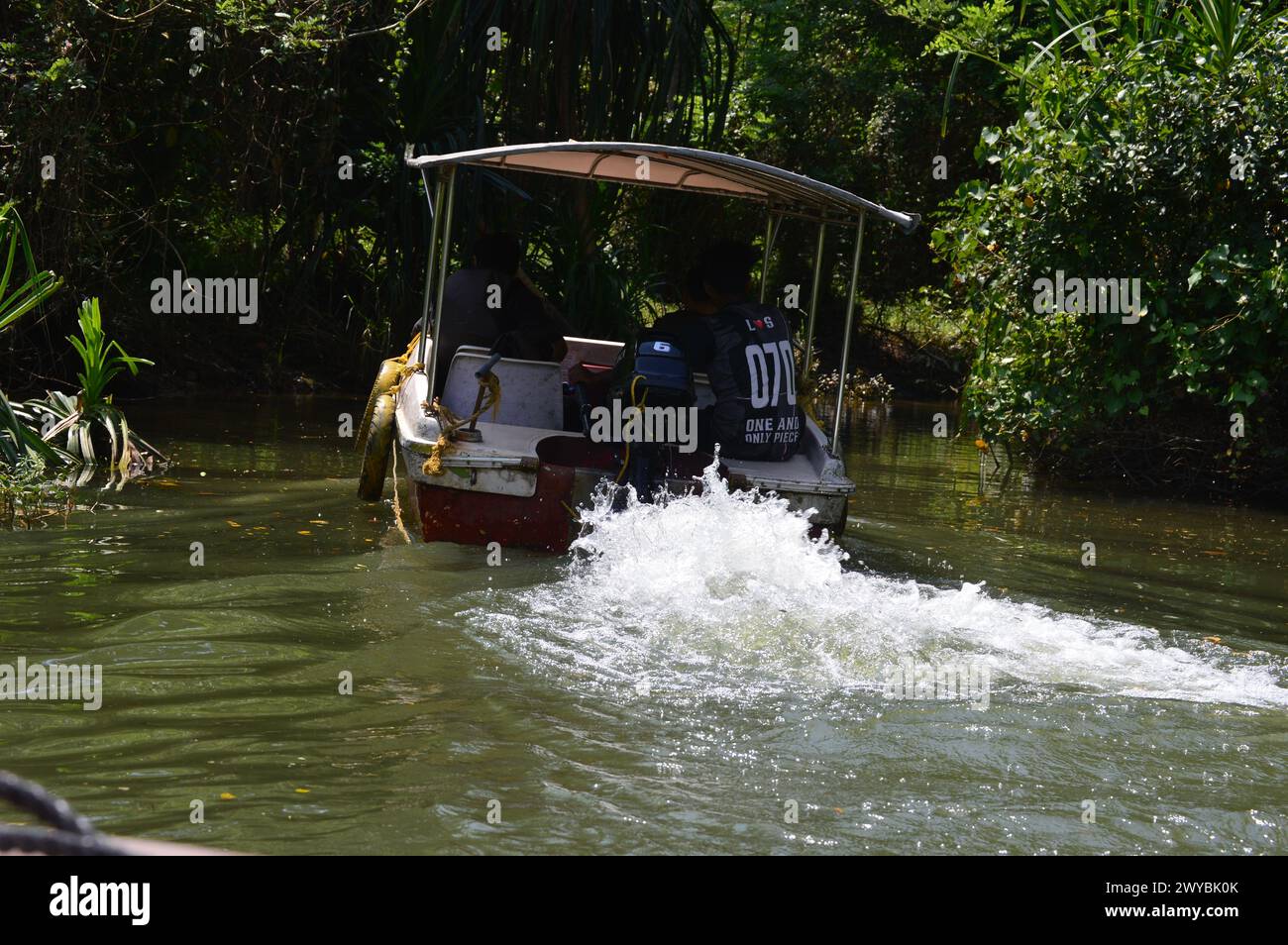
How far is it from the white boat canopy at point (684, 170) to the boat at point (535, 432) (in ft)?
0.05

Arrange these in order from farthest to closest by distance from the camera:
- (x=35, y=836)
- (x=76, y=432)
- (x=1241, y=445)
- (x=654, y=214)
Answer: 1. (x=654, y=214)
2. (x=1241, y=445)
3. (x=76, y=432)
4. (x=35, y=836)

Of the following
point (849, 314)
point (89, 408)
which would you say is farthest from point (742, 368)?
point (89, 408)

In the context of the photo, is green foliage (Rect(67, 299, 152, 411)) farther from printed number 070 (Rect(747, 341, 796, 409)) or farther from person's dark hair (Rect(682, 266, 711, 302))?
printed number 070 (Rect(747, 341, 796, 409))

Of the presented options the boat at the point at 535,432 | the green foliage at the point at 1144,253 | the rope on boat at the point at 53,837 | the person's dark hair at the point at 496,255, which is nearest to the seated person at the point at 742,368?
the boat at the point at 535,432

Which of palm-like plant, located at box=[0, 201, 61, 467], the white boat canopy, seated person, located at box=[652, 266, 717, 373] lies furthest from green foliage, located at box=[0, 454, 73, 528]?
seated person, located at box=[652, 266, 717, 373]

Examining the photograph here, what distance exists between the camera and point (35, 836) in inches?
61.4

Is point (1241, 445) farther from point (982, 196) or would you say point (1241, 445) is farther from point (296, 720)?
point (296, 720)

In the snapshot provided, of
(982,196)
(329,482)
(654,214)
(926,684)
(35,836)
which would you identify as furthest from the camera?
(654,214)

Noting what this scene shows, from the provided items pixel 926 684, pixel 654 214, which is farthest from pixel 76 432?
pixel 654 214

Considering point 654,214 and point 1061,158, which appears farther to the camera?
point 654,214

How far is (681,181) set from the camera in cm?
902

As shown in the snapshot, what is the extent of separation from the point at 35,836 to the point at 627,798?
2.42 m

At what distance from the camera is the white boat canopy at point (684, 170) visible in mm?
7023
